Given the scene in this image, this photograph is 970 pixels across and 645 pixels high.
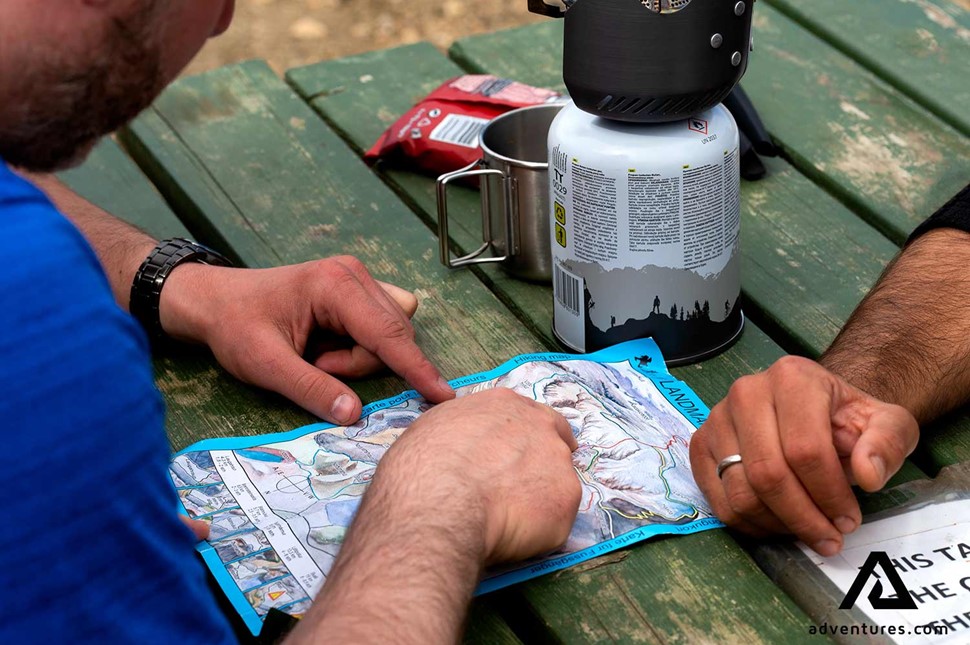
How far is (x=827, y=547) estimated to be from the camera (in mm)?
947

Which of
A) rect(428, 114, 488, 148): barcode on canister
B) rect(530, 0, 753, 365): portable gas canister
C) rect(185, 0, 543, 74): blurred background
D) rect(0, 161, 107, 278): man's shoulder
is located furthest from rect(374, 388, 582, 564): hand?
rect(185, 0, 543, 74): blurred background

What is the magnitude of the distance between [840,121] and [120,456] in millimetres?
1239

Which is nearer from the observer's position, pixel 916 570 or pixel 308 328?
pixel 916 570

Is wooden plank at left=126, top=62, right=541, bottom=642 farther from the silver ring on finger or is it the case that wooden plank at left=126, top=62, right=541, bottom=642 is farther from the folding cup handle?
the silver ring on finger

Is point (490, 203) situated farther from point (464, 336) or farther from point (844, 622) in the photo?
point (844, 622)

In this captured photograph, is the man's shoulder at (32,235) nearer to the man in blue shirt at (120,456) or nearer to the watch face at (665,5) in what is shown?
the man in blue shirt at (120,456)

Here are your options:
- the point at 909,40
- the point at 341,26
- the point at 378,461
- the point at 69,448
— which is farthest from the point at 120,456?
the point at 341,26

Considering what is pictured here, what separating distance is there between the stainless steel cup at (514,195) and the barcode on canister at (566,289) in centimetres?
12

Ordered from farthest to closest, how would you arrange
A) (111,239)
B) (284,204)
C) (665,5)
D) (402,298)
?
(284,204) < (111,239) < (402,298) < (665,5)

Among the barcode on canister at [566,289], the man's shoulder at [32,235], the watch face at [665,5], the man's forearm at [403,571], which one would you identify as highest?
the man's shoulder at [32,235]

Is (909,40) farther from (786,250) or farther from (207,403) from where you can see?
(207,403)

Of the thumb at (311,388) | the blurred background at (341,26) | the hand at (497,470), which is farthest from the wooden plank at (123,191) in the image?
the blurred background at (341,26)

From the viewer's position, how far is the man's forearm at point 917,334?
43.6 inches

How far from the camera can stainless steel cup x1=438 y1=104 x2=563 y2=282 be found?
133cm
